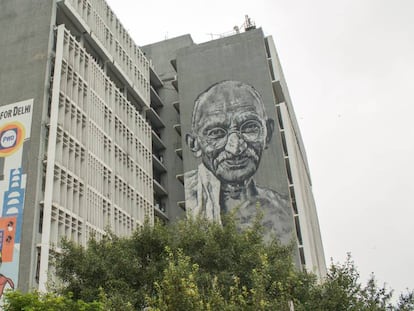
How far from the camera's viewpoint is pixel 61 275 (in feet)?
76.6

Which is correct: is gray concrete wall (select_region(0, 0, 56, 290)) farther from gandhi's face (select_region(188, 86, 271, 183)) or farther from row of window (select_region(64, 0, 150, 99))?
gandhi's face (select_region(188, 86, 271, 183))

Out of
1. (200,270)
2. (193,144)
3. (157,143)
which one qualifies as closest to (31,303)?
(200,270)

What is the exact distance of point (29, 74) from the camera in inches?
1622

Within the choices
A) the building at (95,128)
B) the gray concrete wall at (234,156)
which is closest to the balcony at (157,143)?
the building at (95,128)

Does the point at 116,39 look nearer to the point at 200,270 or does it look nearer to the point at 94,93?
the point at 94,93

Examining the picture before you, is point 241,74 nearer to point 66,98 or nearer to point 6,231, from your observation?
point 66,98

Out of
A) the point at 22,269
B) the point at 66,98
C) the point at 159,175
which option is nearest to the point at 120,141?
the point at 66,98

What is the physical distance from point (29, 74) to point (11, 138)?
5794mm

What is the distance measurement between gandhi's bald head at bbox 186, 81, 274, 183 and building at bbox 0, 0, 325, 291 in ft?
2.36

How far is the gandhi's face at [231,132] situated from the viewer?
56969 millimetres

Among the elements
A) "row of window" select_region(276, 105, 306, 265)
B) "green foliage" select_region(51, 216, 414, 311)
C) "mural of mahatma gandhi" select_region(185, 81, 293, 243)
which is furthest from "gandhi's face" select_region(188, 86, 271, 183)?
"green foliage" select_region(51, 216, 414, 311)

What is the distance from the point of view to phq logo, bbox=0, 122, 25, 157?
38375 millimetres

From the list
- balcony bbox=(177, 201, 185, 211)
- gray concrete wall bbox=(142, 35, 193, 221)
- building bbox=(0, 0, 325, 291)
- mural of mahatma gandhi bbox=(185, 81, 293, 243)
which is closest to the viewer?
building bbox=(0, 0, 325, 291)

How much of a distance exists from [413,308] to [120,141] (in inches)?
1455
